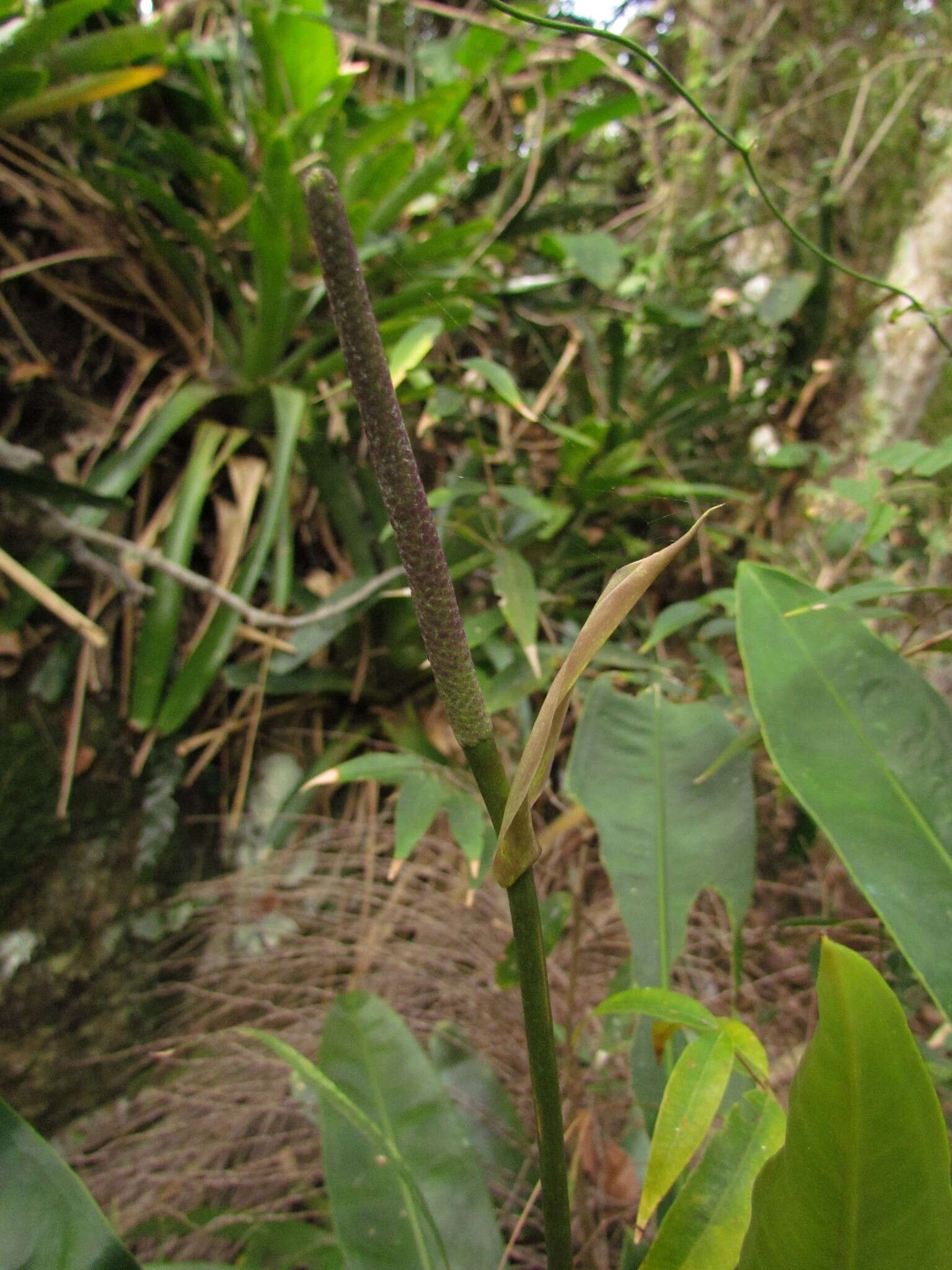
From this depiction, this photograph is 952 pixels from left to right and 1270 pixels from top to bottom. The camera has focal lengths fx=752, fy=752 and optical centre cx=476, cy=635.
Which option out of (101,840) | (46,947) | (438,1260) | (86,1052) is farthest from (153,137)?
(438,1260)

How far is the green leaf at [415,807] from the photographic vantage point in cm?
57

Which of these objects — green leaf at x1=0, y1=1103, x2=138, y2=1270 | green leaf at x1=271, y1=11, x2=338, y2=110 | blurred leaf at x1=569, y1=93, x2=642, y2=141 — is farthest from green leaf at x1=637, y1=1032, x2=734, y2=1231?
blurred leaf at x1=569, y1=93, x2=642, y2=141

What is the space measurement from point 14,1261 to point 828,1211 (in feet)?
1.13

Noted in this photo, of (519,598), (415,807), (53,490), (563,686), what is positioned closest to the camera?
(563,686)

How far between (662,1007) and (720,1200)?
8 centimetres

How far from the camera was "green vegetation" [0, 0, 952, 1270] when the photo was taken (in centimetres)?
32

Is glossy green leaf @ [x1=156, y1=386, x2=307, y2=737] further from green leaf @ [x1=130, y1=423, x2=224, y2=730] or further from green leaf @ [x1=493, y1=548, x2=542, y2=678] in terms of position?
green leaf @ [x1=493, y1=548, x2=542, y2=678]

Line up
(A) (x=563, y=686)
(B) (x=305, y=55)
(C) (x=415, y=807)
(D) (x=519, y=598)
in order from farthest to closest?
(B) (x=305, y=55) → (D) (x=519, y=598) → (C) (x=415, y=807) → (A) (x=563, y=686)

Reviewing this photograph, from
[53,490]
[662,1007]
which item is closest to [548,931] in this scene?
[662,1007]

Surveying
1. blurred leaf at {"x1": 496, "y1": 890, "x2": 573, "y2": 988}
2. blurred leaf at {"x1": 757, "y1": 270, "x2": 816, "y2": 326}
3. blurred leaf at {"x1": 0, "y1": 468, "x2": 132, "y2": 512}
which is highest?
blurred leaf at {"x1": 757, "y1": 270, "x2": 816, "y2": 326}

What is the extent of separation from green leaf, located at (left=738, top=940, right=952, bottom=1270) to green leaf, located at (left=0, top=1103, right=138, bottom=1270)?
298 mm

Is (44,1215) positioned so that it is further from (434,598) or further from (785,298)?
(785,298)

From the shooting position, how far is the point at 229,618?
93 centimetres

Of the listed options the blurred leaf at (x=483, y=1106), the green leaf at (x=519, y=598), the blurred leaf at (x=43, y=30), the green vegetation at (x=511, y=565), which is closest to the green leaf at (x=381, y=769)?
the green vegetation at (x=511, y=565)
